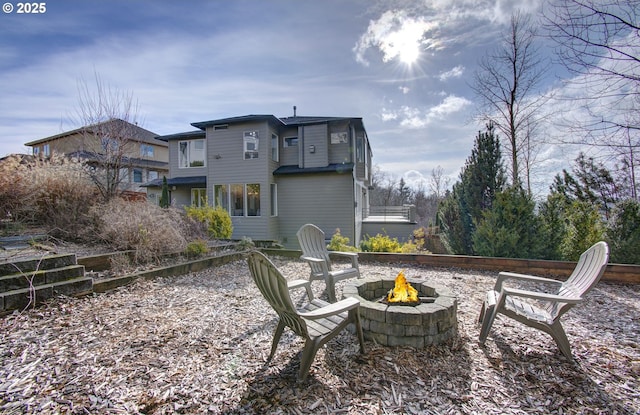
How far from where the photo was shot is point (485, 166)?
7344mm

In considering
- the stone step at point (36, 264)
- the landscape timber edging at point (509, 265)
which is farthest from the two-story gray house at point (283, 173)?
the stone step at point (36, 264)

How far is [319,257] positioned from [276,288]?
2.67m

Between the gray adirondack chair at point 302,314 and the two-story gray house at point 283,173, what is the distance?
9.22 metres

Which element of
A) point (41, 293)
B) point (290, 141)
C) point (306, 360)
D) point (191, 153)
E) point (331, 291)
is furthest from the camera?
point (191, 153)

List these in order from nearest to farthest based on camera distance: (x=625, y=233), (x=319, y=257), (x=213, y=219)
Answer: (x=319, y=257) < (x=625, y=233) < (x=213, y=219)

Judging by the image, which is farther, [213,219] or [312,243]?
[213,219]

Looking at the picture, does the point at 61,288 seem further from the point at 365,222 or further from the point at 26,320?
the point at 365,222

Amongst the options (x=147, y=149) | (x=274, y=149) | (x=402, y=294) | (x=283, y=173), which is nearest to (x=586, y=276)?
(x=402, y=294)

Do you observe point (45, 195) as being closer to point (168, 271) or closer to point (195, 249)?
point (195, 249)

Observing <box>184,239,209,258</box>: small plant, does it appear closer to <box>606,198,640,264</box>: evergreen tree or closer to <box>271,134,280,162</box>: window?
<box>271,134,280,162</box>: window

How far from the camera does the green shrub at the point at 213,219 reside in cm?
795

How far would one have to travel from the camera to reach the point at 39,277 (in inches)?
138

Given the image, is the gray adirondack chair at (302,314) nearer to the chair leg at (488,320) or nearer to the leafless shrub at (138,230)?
the chair leg at (488,320)

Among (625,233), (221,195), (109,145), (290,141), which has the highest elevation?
(290,141)
